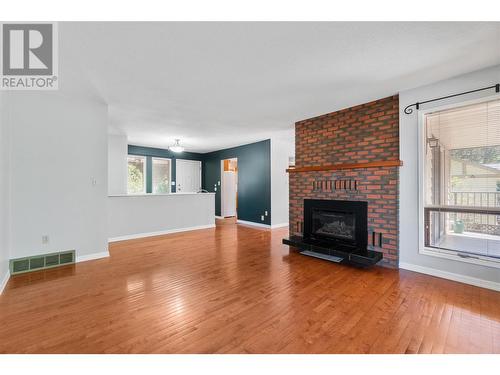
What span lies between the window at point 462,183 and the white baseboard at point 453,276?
0.22 m

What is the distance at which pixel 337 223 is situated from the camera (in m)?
3.88

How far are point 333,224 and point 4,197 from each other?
15.4 ft

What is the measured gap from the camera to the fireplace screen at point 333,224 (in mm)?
3709

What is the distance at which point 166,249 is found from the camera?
14.0 ft

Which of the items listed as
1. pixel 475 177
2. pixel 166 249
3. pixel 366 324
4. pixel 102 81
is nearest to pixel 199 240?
pixel 166 249

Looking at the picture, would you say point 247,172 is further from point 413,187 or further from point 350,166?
point 413,187

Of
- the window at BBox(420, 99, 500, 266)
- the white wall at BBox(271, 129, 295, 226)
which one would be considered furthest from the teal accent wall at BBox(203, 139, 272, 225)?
the window at BBox(420, 99, 500, 266)

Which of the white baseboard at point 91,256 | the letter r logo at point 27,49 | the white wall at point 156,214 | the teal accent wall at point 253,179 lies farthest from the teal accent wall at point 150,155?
the letter r logo at point 27,49

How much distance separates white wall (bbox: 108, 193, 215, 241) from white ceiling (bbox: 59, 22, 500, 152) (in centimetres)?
217

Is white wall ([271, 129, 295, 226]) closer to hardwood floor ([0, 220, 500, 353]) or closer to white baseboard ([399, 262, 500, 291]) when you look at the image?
hardwood floor ([0, 220, 500, 353])

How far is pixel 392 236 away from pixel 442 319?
4.68ft

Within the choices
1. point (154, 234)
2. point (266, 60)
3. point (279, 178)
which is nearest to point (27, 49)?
point (266, 60)

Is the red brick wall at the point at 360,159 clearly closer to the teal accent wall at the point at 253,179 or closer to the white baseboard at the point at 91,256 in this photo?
the teal accent wall at the point at 253,179
